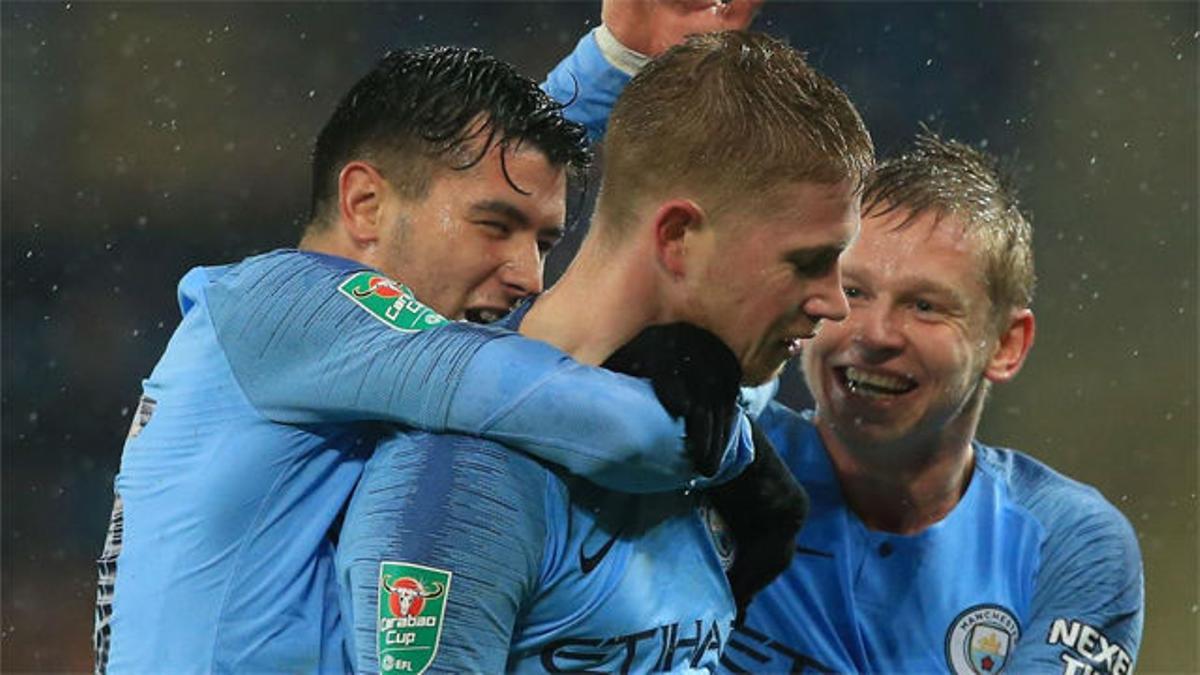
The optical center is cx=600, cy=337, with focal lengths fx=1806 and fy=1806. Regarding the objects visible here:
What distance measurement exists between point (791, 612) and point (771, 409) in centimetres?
38

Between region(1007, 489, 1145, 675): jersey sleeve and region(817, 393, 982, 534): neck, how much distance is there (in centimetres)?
18

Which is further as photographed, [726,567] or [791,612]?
[791,612]

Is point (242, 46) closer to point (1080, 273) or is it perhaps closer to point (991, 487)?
point (1080, 273)

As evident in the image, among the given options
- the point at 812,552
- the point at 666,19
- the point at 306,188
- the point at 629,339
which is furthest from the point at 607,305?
the point at 306,188

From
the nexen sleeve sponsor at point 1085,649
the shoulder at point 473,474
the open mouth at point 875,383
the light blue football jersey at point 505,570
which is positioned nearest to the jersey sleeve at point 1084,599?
the nexen sleeve sponsor at point 1085,649

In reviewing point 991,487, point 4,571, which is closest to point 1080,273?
point 991,487

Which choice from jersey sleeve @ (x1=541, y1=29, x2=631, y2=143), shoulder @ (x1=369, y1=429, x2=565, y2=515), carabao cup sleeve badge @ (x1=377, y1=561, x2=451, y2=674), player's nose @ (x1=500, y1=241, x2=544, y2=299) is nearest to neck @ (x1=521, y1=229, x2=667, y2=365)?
shoulder @ (x1=369, y1=429, x2=565, y2=515)

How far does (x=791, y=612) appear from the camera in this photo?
282 centimetres

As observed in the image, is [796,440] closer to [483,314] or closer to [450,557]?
[483,314]

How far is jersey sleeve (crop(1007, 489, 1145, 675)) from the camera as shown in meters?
2.71

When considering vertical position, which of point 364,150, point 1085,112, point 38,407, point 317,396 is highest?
point 1085,112

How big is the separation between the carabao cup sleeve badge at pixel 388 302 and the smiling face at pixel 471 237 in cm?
25

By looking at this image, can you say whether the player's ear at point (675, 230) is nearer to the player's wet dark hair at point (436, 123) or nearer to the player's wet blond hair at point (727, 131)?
the player's wet blond hair at point (727, 131)

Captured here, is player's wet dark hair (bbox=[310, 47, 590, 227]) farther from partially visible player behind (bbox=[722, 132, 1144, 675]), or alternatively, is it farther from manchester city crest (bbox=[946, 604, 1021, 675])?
manchester city crest (bbox=[946, 604, 1021, 675])
